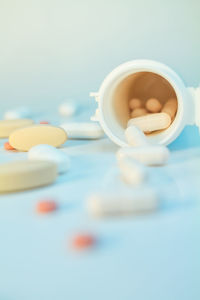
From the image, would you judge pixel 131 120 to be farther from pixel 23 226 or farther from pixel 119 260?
pixel 119 260

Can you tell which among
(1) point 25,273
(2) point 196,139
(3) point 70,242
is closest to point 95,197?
(3) point 70,242

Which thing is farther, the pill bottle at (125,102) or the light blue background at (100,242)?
the pill bottle at (125,102)

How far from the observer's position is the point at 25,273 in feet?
2.77

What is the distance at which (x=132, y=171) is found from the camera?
1195mm

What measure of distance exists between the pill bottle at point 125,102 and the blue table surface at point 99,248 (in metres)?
0.29

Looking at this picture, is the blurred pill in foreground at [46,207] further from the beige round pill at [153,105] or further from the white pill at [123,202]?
the beige round pill at [153,105]

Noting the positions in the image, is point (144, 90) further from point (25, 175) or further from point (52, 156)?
point (25, 175)

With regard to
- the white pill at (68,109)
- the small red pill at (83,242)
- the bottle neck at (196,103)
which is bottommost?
the white pill at (68,109)

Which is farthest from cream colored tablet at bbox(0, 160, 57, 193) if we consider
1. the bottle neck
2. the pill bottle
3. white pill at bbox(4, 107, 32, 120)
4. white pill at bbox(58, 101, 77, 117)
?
white pill at bbox(58, 101, 77, 117)

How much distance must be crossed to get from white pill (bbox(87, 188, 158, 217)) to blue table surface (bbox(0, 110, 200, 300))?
17 millimetres

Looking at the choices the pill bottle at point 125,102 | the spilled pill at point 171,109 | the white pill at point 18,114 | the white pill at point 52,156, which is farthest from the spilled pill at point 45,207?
the white pill at point 18,114

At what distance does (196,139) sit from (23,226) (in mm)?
934

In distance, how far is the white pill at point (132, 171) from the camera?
46.3 inches

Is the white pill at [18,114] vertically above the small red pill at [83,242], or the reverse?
the small red pill at [83,242]
